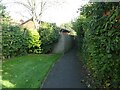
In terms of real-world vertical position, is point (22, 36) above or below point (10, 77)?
above

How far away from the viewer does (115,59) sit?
20.0 feet

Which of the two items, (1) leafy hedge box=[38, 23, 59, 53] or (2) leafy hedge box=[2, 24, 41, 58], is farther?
(1) leafy hedge box=[38, 23, 59, 53]

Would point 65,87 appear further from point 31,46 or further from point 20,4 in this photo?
point 20,4

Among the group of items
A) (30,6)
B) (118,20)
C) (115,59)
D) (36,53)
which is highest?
(30,6)

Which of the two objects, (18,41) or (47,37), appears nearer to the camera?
(18,41)

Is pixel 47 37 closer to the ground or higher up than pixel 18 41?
higher up

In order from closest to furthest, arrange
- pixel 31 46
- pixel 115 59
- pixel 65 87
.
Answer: pixel 115 59
pixel 65 87
pixel 31 46

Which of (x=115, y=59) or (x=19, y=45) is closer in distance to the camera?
(x=115, y=59)

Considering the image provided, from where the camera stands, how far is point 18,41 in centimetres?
2344

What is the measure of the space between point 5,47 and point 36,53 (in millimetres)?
6643

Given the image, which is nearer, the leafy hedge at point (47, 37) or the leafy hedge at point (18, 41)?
the leafy hedge at point (18, 41)

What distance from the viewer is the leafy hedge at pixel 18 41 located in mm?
21562

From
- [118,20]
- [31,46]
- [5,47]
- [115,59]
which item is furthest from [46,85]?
[31,46]

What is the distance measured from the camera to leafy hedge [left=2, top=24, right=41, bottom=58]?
21562 millimetres
